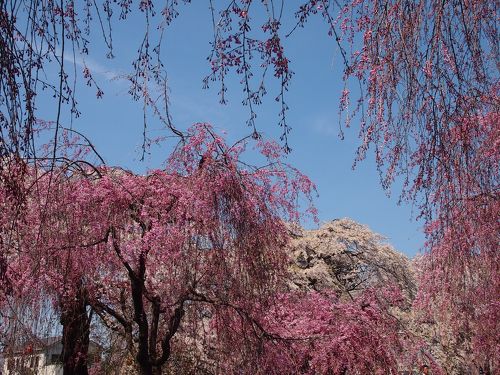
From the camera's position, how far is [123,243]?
640 centimetres

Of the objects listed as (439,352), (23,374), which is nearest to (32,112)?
(23,374)

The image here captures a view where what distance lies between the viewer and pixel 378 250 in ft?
49.9

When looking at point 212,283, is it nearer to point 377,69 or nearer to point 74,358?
point 74,358

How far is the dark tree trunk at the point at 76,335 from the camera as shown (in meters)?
6.57

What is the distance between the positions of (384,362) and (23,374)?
15.6 ft

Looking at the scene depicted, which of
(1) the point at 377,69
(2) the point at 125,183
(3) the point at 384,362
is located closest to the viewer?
(1) the point at 377,69

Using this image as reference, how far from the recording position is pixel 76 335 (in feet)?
24.0

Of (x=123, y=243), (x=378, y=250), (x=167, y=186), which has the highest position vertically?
(x=378, y=250)

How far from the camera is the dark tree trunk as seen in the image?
657 centimetres

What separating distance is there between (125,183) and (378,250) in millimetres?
9720

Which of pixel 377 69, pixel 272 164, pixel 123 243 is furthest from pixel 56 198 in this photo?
pixel 377 69

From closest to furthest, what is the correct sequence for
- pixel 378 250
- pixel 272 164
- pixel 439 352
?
1. pixel 272 164
2. pixel 439 352
3. pixel 378 250

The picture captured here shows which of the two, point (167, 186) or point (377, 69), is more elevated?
point (167, 186)

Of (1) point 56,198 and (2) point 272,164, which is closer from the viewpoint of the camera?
(1) point 56,198
